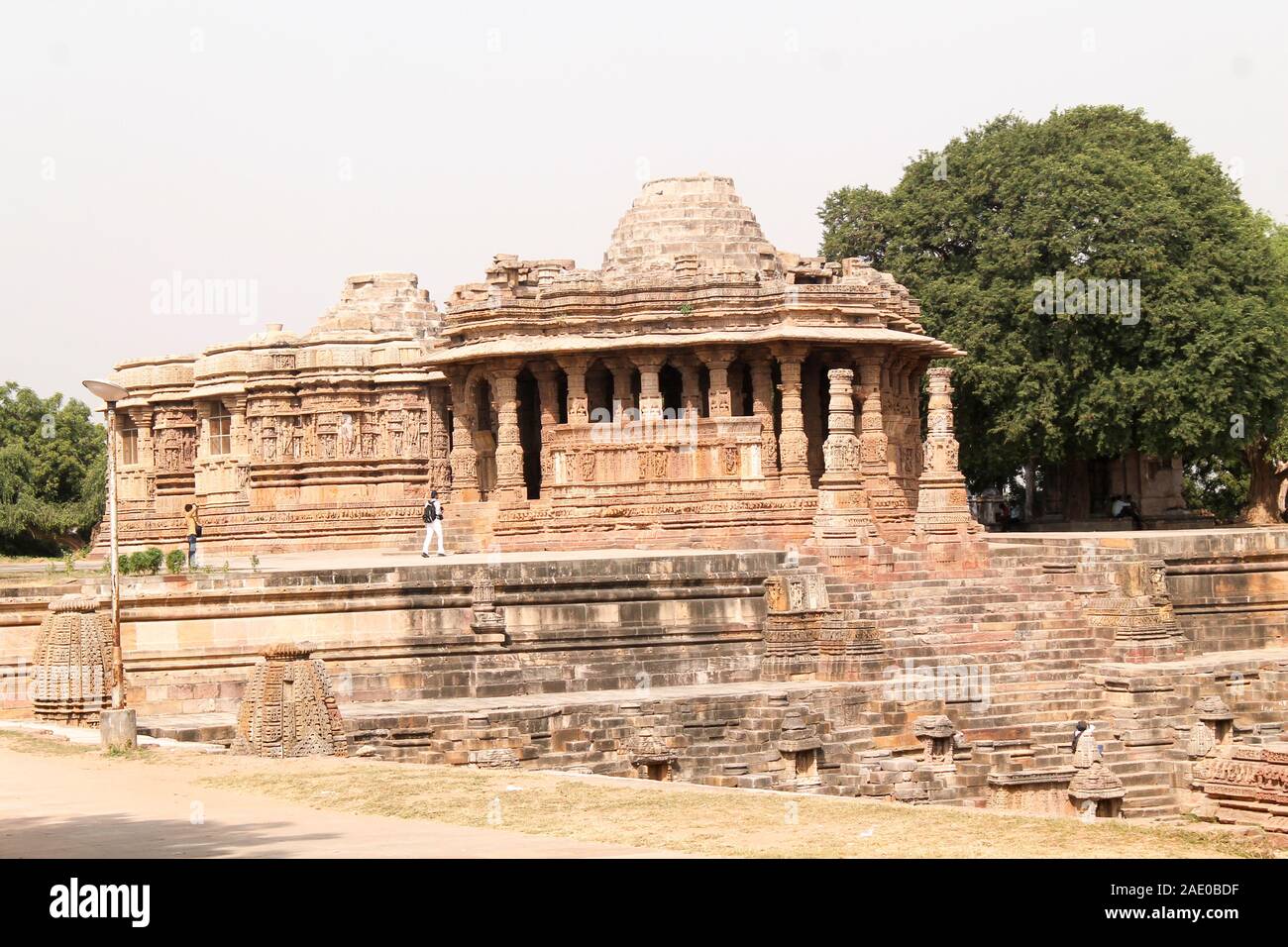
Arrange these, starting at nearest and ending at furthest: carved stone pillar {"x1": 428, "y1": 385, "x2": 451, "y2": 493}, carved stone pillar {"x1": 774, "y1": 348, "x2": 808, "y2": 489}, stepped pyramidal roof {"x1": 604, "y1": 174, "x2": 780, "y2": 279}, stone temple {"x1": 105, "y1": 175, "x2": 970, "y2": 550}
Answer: stone temple {"x1": 105, "y1": 175, "x2": 970, "y2": 550}
carved stone pillar {"x1": 774, "y1": 348, "x2": 808, "y2": 489}
stepped pyramidal roof {"x1": 604, "y1": 174, "x2": 780, "y2": 279}
carved stone pillar {"x1": 428, "y1": 385, "x2": 451, "y2": 493}

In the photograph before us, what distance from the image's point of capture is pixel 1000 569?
31.7 metres

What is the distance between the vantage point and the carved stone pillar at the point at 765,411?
116ft

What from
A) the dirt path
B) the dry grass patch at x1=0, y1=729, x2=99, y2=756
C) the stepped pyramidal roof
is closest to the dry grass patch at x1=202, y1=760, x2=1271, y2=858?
the dirt path

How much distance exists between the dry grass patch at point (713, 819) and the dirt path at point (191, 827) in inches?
18.1

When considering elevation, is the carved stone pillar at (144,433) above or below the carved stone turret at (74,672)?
above

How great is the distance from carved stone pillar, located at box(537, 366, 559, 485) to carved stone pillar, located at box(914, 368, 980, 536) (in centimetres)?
678

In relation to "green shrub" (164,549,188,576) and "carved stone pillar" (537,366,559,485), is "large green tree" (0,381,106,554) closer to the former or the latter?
"carved stone pillar" (537,366,559,485)

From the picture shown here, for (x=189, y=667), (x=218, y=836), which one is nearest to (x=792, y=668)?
(x=189, y=667)

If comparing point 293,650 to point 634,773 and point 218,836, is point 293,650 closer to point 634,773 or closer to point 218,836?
point 634,773

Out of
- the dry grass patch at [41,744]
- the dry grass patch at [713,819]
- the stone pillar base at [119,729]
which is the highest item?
the stone pillar base at [119,729]

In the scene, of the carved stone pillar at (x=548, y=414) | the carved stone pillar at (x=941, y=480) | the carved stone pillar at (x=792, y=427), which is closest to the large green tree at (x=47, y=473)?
the carved stone pillar at (x=548, y=414)

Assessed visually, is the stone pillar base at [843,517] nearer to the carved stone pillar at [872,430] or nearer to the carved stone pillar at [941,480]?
the carved stone pillar at [941,480]

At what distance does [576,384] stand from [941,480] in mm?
7031

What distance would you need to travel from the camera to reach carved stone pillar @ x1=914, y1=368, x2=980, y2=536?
3256 centimetres
